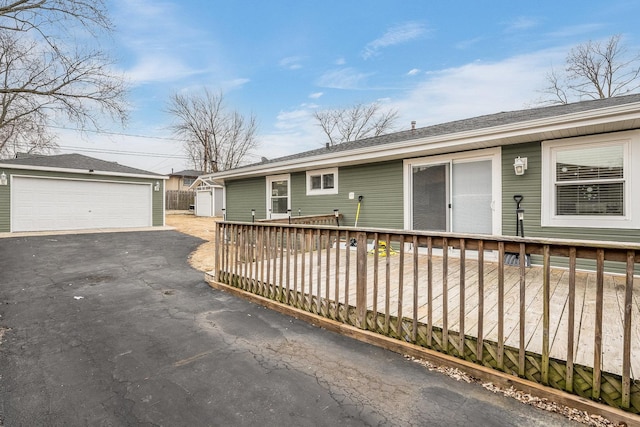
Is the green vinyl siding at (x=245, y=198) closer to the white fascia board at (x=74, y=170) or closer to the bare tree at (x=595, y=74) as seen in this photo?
the white fascia board at (x=74, y=170)

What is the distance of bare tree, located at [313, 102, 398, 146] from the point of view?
2631cm

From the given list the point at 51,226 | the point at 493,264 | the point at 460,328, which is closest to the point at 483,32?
the point at 493,264

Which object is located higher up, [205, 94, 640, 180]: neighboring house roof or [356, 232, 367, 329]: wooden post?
[205, 94, 640, 180]: neighboring house roof

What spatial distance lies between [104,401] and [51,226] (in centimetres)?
1445

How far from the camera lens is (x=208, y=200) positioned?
23938 millimetres

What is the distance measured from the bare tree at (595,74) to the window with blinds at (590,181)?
15.5 m

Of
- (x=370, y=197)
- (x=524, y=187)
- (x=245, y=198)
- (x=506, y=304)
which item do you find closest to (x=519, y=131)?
(x=524, y=187)

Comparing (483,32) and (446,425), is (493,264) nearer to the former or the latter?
(446,425)

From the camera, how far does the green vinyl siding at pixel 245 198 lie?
34.2 feet

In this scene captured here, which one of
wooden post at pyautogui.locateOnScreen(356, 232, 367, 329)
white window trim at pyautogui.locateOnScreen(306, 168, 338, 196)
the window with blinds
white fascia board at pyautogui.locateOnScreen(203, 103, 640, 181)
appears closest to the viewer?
wooden post at pyautogui.locateOnScreen(356, 232, 367, 329)

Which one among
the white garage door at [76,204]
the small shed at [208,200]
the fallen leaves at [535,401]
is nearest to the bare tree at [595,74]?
the fallen leaves at [535,401]

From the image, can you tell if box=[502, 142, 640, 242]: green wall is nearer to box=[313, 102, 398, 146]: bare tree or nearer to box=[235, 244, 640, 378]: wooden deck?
box=[235, 244, 640, 378]: wooden deck

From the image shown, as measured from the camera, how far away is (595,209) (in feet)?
16.4

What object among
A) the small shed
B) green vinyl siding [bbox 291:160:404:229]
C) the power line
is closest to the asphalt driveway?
green vinyl siding [bbox 291:160:404:229]
